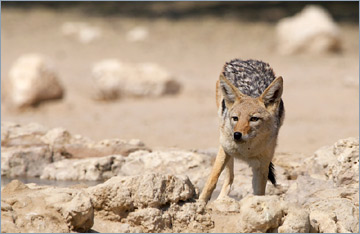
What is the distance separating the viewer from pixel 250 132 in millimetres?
5996

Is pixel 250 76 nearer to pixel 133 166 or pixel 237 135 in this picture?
pixel 237 135

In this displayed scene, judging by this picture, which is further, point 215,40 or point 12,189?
point 215,40

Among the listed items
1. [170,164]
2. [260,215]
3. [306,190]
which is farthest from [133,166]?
[260,215]

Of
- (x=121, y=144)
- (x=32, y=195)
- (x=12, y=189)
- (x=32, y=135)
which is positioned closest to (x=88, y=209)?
(x=32, y=195)

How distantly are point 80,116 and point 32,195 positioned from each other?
26.4 feet

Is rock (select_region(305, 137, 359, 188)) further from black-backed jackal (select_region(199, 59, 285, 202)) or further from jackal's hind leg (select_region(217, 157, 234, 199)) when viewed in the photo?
jackal's hind leg (select_region(217, 157, 234, 199))

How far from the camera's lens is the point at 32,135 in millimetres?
9078

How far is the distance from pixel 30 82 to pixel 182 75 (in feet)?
13.9

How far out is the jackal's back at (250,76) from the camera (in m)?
6.62

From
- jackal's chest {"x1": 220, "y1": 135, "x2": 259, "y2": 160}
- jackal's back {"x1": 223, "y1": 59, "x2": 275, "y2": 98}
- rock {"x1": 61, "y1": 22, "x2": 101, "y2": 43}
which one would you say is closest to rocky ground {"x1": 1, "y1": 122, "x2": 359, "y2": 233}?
jackal's chest {"x1": 220, "y1": 135, "x2": 259, "y2": 160}

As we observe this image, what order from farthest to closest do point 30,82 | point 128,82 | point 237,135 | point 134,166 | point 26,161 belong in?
1. point 128,82
2. point 30,82
3. point 26,161
4. point 134,166
5. point 237,135

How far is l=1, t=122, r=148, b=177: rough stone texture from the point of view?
8289 millimetres

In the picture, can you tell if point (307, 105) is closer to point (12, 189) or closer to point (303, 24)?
point (303, 24)

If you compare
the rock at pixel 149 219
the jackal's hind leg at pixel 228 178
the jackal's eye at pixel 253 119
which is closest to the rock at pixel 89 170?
the jackal's hind leg at pixel 228 178
